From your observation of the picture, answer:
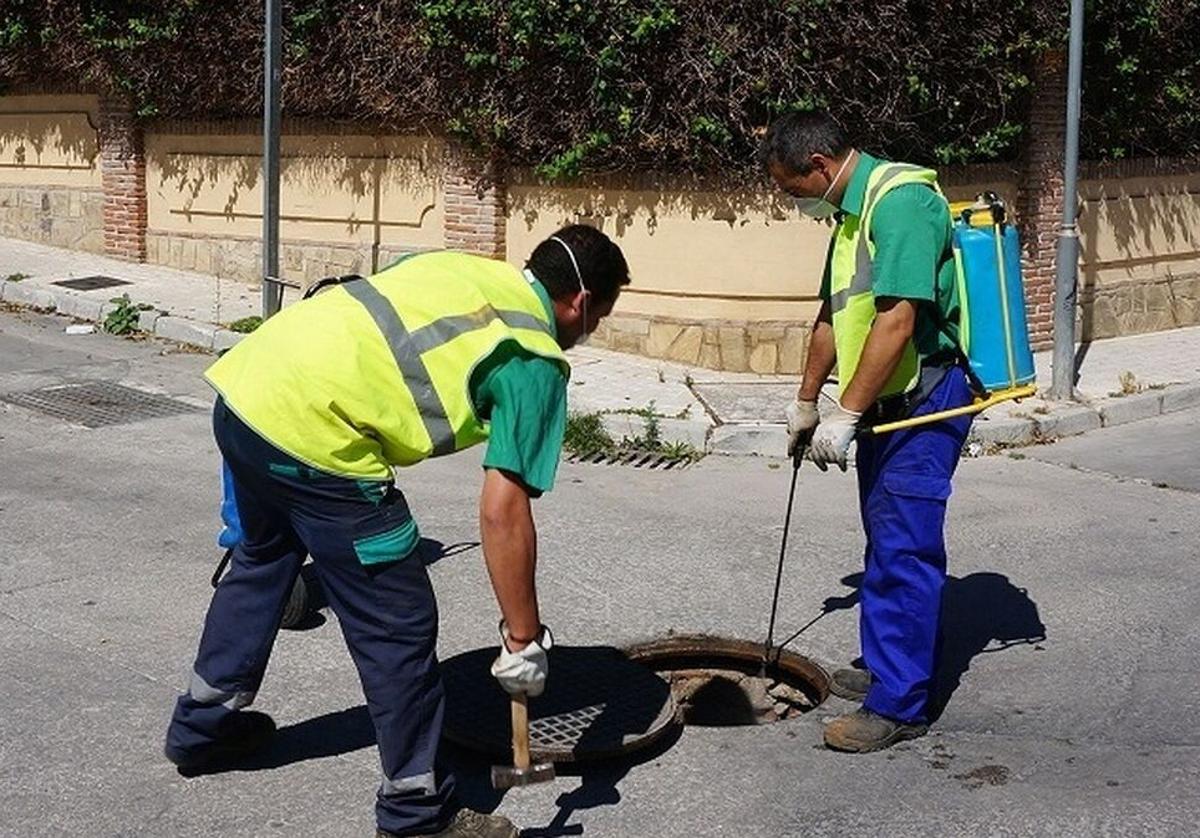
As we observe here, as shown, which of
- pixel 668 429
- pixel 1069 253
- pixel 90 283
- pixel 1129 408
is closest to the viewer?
pixel 668 429

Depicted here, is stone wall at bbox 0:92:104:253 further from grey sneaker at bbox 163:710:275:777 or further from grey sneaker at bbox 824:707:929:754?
grey sneaker at bbox 824:707:929:754

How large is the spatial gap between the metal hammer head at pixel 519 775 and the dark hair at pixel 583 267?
1.31 m

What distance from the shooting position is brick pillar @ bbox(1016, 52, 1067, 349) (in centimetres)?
1230

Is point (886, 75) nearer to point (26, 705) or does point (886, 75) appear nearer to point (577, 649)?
point (577, 649)

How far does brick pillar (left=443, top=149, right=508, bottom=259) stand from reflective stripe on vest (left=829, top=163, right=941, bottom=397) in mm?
7100

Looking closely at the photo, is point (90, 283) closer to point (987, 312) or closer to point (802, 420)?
point (802, 420)

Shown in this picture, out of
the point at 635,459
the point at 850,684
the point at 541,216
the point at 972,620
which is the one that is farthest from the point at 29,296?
the point at 850,684

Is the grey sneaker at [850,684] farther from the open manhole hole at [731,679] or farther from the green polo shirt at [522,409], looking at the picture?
the green polo shirt at [522,409]

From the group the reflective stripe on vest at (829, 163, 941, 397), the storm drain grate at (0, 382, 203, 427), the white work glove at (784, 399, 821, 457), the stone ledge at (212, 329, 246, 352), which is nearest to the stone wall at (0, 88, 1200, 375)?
the stone ledge at (212, 329, 246, 352)

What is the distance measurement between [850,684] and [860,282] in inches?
55.9

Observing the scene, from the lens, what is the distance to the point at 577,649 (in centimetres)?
→ 625

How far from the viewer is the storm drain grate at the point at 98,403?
10047 millimetres

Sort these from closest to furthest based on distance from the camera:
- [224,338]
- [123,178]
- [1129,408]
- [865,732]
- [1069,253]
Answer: [865,732], [1129,408], [1069,253], [224,338], [123,178]

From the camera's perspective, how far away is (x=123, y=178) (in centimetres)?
1516
